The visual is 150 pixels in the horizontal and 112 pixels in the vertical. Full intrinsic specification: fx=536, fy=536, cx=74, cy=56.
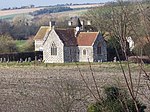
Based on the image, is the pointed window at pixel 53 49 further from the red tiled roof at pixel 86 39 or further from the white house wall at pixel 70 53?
the red tiled roof at pixel 86 39

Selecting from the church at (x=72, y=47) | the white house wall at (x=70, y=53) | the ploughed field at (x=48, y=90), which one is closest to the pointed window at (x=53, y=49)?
the church at (x=72, y=47)

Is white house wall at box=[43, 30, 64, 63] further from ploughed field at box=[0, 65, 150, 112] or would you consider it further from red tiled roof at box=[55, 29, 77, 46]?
ploughed field at box=[0, 65, 150, 112]

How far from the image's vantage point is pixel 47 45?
49.4 m

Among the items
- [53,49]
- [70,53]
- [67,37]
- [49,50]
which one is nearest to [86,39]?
[67,37]

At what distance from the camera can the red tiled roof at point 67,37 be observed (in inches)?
1914

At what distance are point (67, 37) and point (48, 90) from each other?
88.8ft

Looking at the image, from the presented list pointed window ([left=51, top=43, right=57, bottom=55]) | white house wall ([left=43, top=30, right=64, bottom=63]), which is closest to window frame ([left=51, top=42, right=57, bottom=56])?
pointed window ([left=51, top=43, right=57, bottom=55])

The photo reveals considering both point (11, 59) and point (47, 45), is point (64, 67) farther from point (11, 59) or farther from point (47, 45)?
point (11, 59)

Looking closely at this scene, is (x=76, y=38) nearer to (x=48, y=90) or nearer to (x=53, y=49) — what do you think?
(x=53, y=49)

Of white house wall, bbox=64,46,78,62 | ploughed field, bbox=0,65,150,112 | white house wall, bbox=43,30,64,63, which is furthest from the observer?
white house wall, bbox=64,46,78,62

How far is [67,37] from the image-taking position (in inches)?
1941

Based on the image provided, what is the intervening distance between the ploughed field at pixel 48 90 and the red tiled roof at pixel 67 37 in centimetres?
475

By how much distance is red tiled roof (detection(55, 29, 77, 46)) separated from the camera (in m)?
48.6

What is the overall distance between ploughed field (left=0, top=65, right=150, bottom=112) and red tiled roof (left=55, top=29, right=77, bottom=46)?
15.6 feet
